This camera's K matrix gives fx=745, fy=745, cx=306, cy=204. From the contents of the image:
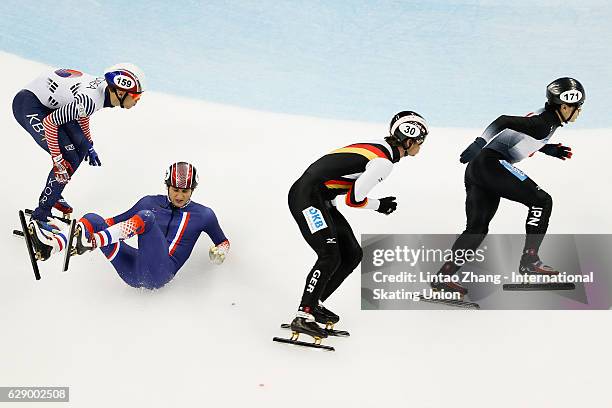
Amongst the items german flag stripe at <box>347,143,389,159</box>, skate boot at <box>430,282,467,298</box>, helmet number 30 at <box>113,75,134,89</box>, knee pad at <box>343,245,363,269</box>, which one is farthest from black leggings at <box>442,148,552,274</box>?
helmet number 30 at <box>113,75,134,89</box>

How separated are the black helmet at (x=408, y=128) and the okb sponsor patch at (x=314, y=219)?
0.82m

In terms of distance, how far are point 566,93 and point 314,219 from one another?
2.23 m

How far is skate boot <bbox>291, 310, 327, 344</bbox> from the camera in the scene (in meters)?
5.00

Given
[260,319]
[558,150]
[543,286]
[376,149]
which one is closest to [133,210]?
[260,319]

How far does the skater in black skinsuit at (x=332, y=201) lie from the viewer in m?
5.07

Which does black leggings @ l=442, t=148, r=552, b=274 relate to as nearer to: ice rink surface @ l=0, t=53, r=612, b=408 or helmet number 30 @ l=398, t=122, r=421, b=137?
ice rink surface @ l=0, t=53, r=612, b=408

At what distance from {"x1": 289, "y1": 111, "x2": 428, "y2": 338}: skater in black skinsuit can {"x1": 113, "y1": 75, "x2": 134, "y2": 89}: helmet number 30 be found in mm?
1751

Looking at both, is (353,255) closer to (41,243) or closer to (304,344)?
(304,344)

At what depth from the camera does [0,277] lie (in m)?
5.78

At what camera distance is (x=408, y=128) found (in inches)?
211

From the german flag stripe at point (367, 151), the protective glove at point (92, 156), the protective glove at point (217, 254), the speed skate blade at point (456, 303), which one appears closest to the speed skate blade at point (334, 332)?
the speed skate blade at point (456, 303)

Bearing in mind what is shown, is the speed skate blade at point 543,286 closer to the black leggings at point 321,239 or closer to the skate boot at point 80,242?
the black leggings at point 321,239

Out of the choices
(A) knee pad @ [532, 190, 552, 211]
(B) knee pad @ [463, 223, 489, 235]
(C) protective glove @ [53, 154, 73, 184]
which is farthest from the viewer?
(C) protective glove @ [53, 154, 73, 184]

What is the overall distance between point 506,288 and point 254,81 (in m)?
8.29
